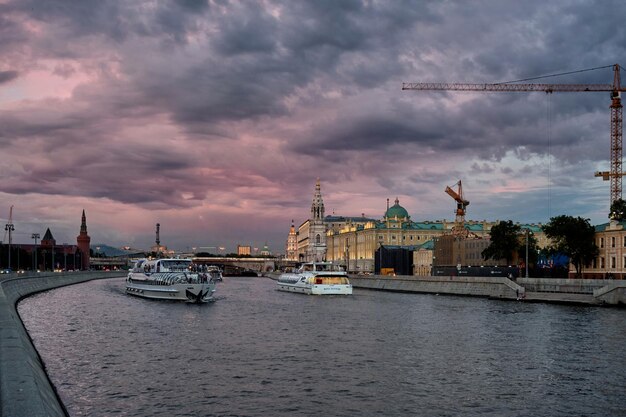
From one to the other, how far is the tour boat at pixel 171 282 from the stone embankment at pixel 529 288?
44.8 meters

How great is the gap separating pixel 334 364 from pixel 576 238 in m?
86.6

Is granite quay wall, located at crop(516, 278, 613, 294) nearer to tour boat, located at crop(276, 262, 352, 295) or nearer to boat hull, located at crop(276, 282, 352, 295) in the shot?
boat hull, located at crop(276, 282, 352, 295)

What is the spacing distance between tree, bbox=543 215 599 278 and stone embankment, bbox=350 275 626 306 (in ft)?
41.8

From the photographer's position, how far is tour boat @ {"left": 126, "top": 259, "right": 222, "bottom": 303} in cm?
9462

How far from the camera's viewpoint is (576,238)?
116 meters

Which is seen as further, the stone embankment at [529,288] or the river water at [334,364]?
the stone embankment at [529,288]

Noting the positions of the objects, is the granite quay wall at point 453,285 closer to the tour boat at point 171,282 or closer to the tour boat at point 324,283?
the tour boat at point 324,283

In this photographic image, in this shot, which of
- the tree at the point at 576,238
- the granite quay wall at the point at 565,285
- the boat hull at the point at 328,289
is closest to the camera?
the granite quay wall at the point at 565,285

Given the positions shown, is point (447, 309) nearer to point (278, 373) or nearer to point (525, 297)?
point (525, 297)

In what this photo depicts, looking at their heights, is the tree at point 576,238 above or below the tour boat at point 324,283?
above

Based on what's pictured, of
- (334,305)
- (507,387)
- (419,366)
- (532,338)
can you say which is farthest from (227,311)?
(507,387)

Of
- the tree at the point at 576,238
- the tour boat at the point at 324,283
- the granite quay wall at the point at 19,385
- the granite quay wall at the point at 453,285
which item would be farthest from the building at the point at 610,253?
the granite quay wall at the point at 19,385

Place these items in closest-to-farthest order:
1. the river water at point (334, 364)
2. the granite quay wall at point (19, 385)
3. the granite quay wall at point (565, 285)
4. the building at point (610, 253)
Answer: the granite quay wall at point (19, 385) < the river water at point (334, 364) < the granite quay wall at point (565, 285) < the building at point (610, 253)

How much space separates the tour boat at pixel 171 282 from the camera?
310 ft
